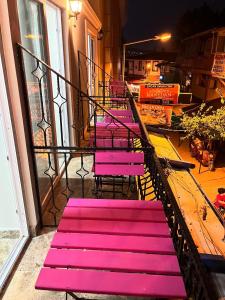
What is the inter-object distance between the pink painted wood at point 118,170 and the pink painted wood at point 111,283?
1.81 m

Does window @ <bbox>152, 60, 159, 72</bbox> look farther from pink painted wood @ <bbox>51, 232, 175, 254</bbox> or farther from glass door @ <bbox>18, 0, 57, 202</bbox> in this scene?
pink painted wood @ <bbox>51, 232, 175, 254</bbox>

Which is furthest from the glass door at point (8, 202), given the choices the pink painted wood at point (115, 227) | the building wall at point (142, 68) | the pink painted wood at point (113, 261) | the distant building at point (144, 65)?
the building wall at point (142, 68)

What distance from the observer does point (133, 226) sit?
2.21m

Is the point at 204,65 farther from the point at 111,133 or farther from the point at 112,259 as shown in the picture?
the point at 112,259

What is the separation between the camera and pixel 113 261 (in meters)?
1.85

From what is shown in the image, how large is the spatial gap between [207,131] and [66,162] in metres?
11.5

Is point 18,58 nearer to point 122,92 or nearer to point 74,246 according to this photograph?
point 74,246

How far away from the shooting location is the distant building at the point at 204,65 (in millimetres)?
17375

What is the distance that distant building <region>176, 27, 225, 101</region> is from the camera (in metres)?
17.4

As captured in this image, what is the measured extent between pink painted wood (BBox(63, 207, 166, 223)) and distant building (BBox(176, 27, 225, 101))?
1549 cm

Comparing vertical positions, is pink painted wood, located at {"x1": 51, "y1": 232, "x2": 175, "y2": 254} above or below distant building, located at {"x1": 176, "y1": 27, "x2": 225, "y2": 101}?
below

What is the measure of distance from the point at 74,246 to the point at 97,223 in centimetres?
33

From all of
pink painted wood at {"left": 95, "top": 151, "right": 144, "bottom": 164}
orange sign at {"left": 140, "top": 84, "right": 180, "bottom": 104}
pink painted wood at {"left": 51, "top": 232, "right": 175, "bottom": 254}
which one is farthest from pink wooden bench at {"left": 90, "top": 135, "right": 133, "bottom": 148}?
orange sign at {"left": 140, "top": 84, "right": 180, "bottom": 104}

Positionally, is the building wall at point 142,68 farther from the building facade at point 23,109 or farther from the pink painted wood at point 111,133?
the building facade at point 23,109
